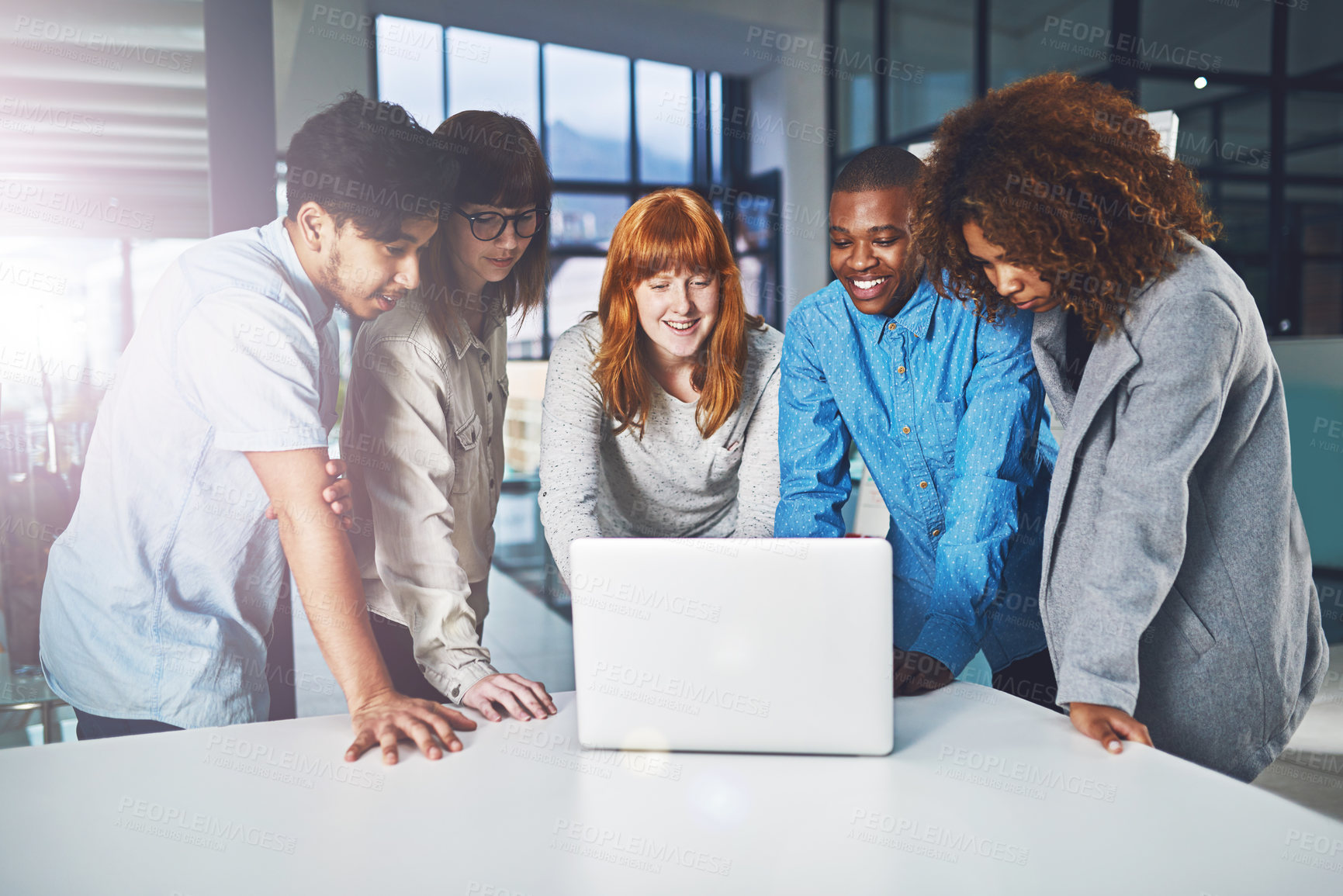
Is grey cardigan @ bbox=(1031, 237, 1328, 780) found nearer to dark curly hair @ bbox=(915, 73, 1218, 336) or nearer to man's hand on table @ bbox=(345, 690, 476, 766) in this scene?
dark curly hair @ bbox=(915, 73, 1218, 336)

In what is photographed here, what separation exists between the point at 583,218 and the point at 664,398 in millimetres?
6130

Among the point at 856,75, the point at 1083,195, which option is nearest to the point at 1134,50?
the point at 856,75

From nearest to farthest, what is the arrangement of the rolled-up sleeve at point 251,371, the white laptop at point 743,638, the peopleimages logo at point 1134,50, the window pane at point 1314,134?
the white laptop at point 743,638
the rolled-up sleeve at point 251,371
the peopleimages logo at point 1134,50
the window pane at point 1314,134

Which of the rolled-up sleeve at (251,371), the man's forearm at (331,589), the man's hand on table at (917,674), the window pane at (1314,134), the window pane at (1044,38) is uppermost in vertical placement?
the window pane at (1044,38)

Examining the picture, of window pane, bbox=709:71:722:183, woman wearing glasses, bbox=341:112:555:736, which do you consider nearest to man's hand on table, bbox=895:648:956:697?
woman wearing glasses, bbox=341:112:555:736

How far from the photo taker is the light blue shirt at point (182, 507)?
58.3 inches

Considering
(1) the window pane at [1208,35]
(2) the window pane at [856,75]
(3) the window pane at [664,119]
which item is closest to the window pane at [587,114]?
(3) the window pane at [664,119]

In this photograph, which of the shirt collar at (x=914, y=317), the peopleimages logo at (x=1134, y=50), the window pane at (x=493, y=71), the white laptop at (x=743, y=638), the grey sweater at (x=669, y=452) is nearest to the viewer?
the white laptop at (x=743, y=638)

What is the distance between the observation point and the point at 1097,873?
2.57 ft

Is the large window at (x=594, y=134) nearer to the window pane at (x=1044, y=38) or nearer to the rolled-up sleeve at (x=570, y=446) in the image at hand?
the window pane at (x=1044, y=38)

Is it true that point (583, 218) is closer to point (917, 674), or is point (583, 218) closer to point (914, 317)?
point (914, 317)

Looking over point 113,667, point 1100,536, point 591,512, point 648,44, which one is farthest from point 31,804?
point 648,44

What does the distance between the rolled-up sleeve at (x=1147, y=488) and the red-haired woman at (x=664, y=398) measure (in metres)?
0.66

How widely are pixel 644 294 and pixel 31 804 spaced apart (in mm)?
1118
